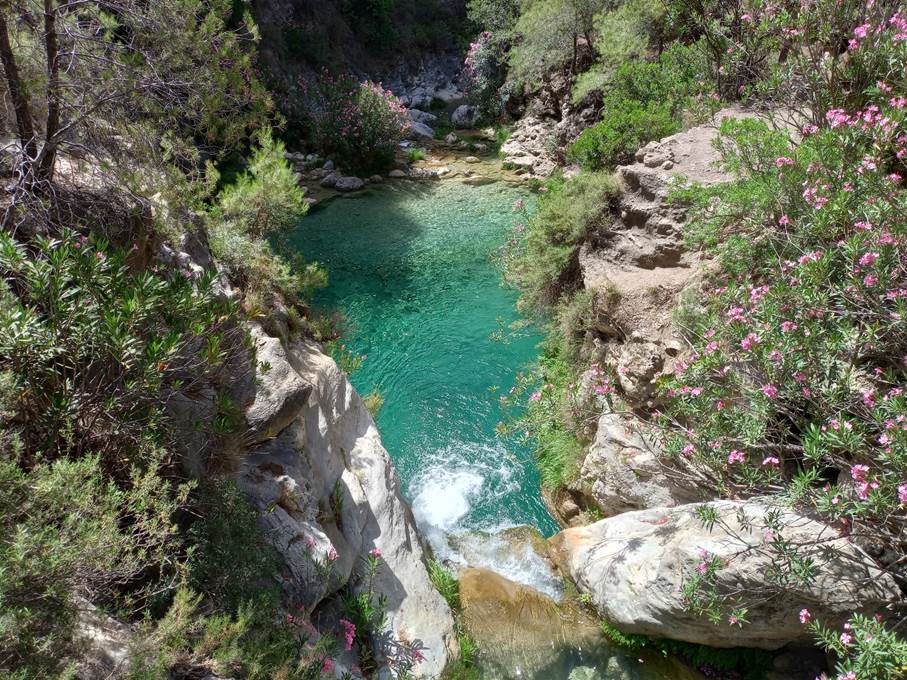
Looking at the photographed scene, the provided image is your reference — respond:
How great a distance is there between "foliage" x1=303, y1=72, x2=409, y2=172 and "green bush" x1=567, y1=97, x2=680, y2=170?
11015 millimetres

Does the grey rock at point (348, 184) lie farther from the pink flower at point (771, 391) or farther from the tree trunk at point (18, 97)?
the pink flower at point (771, 391)

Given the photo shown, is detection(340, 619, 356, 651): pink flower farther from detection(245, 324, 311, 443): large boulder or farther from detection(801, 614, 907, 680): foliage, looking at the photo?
detection(801, 614, 907, 680): foliage

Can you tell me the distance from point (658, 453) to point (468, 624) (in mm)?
3080

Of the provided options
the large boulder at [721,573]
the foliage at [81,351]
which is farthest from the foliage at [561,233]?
the foliage at [81,351]

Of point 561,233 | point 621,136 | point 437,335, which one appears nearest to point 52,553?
point 561,233

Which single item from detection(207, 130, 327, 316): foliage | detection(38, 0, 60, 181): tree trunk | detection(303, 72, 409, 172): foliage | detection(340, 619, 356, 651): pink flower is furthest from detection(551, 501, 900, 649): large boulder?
detection(303, 72, 409, 172): foliage

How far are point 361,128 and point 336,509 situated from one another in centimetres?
1677

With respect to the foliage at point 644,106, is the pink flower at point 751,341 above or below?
below

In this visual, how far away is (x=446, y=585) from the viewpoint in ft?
20.4

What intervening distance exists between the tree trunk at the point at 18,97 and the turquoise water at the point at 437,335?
609cm

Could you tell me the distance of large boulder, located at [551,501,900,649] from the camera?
4.28 metres

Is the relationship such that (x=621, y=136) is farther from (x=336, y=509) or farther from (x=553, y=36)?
(x=553, y=36)

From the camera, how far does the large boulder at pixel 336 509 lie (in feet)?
16.2

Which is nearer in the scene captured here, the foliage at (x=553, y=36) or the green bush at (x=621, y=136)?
the green bush at (x=621, y=136)
